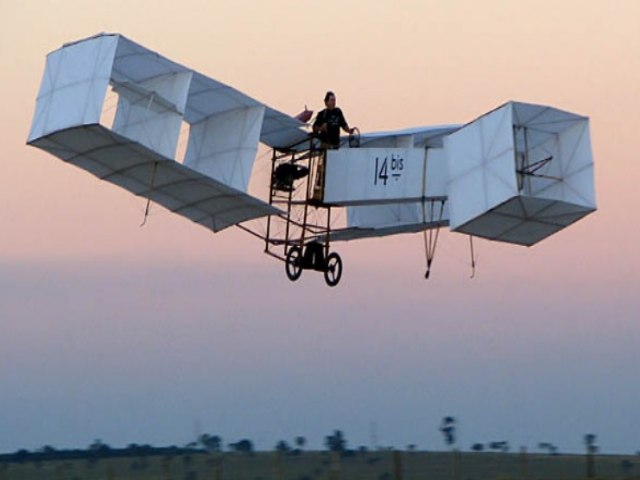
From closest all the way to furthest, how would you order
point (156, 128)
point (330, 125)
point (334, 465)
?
point (156, 128)
point (330, 125)
point (334, 465)

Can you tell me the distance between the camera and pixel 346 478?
56.0 meters

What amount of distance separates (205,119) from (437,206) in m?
6.03

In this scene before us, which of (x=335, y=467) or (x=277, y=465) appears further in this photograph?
(x=277, y=465)

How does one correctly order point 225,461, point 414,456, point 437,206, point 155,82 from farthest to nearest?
point 225,461 < point 414,456 < point 437,206 < point 155,82

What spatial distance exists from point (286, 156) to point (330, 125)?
1.51 metres

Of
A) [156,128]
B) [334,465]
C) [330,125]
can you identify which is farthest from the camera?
[334,465]

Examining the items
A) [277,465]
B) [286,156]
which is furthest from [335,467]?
[286,156]

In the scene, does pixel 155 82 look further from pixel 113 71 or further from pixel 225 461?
A: pixel 225 461

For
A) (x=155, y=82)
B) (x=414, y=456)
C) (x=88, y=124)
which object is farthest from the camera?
(x=414, y=456)

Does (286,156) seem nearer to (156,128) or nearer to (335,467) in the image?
(156,128)

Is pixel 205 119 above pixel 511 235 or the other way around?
above

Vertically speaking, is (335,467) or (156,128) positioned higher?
(156,128)

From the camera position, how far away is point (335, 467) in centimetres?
4334

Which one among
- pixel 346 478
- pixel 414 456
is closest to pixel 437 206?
pixel 414 456
